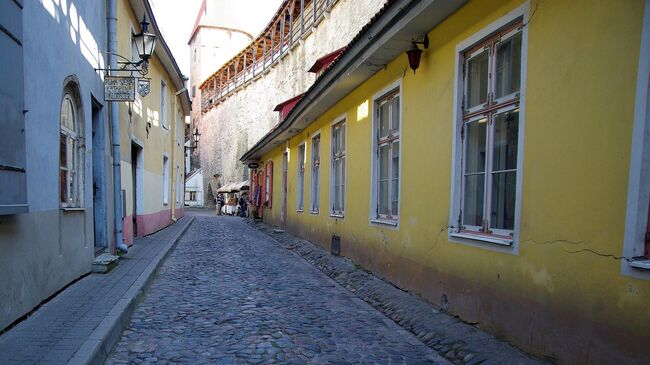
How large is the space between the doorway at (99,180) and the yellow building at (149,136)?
128 centimetres

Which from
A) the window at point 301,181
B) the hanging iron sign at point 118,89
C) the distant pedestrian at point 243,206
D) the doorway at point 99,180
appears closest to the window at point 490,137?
the hanging iron sign at point 118,89

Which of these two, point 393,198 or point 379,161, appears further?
point 379,161

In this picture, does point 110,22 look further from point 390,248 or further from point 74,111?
point 390,248

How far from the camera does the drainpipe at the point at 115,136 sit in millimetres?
8031

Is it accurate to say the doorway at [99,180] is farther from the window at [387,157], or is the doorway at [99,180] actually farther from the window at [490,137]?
the window at [490,137]

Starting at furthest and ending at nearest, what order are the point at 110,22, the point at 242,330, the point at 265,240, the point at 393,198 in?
1. the point at 265,240
2. the point at 110,22
3. the point at 393,198
4. the point at 242,330

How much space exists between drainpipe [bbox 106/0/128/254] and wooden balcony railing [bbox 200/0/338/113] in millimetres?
17394

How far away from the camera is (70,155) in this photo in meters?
6.14

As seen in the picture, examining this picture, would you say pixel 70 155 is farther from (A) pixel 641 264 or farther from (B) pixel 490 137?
(A) pixel 641 264

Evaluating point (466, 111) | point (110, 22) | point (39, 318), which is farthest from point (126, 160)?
point (466, 111)

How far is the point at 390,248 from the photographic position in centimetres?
667

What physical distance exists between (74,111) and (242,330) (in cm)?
385

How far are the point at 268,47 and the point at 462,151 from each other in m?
34.0

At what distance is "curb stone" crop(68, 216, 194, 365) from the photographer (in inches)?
139
